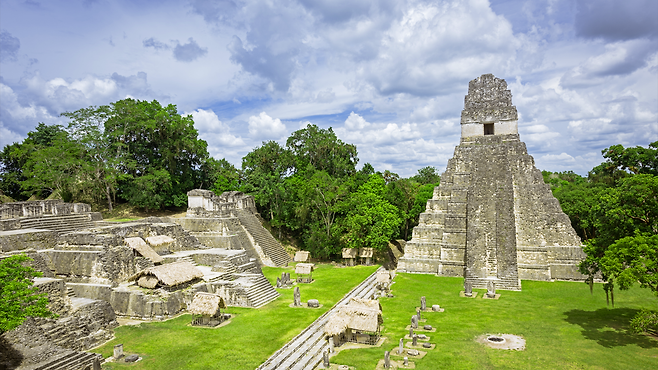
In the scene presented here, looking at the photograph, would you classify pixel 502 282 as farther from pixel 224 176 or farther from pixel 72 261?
pixel 224 176

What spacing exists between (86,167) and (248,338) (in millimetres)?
24115

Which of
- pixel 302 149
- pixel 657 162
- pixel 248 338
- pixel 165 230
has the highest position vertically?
pixel 302 149

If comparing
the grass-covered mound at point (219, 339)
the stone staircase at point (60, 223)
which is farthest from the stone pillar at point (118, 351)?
the stone staircase at point (60, 223)

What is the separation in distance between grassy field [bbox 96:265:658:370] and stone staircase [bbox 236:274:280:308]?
1.67 feet

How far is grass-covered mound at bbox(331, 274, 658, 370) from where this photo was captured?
13.2 meters

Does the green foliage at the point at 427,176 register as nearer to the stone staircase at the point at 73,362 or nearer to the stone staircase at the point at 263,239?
the stone staircase at the point at 263,239

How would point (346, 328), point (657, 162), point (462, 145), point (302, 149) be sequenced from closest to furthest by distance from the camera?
point (346, 328), point (657, 162), point (462, 145), point (302, 149)

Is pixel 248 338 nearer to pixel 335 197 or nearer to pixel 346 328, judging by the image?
pixel 346 328

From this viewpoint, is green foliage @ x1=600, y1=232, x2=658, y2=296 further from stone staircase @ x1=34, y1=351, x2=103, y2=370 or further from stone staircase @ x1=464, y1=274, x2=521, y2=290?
stone staircase @ x1=34, y1=351, x2=103, y2=370

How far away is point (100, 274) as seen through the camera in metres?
19.2

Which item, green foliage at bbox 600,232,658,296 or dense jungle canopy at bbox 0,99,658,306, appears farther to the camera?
dense jungle canopy at bbox 0,99,658,306

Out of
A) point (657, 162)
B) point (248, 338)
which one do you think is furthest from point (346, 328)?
point (657, 162)

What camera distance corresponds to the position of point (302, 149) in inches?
1763

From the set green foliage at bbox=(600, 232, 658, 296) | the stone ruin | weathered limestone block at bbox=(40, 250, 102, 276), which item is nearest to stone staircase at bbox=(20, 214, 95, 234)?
the stone ruin
